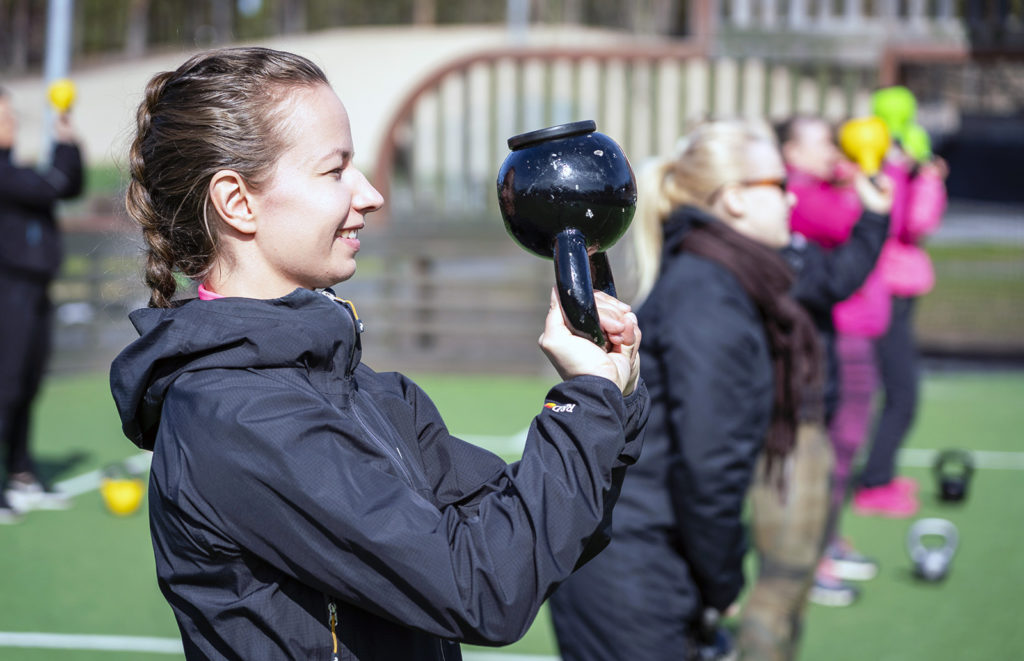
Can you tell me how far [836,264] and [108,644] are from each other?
3413 mm

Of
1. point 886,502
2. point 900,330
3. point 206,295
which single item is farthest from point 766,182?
point 886,502

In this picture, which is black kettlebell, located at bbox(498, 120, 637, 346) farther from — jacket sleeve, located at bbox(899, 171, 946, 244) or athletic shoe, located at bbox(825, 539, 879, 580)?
jacket sleeve, located at bbox(899, 171, 946, 244)

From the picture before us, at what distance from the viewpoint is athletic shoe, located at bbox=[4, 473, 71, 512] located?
7055mm

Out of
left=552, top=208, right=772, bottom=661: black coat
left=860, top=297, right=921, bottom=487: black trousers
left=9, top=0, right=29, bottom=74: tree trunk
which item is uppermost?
left=9, top=0, right=29, bottom=74: tree trunk

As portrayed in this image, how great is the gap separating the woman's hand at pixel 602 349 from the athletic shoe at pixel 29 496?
6.20m

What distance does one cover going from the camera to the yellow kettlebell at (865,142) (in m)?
5.11

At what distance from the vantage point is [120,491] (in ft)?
22.8

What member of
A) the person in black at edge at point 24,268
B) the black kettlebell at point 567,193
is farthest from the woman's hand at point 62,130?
the black kettlebell at point 567,193

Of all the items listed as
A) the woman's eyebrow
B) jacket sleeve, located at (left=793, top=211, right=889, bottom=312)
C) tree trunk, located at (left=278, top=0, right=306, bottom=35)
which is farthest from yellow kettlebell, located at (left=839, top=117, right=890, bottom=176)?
tree trunk, located at (left=278, top=0, right=306, bottom=35)

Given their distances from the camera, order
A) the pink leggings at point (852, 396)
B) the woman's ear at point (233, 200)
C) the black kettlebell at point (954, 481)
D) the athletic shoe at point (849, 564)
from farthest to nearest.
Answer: the black kettlebell at point (954, 481) → the pink leggings at point (852, 396) → the athletic shoe at point (849, 564) → the woman's ear at point (233, 200)

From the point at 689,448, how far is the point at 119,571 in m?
3.90

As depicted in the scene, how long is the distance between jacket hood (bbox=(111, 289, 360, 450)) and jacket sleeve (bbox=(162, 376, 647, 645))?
0.23 feet

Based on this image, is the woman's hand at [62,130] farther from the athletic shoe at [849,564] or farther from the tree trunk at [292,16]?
the tree trunk at [292,16]

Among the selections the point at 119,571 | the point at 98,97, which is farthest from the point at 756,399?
the point at 98,97
